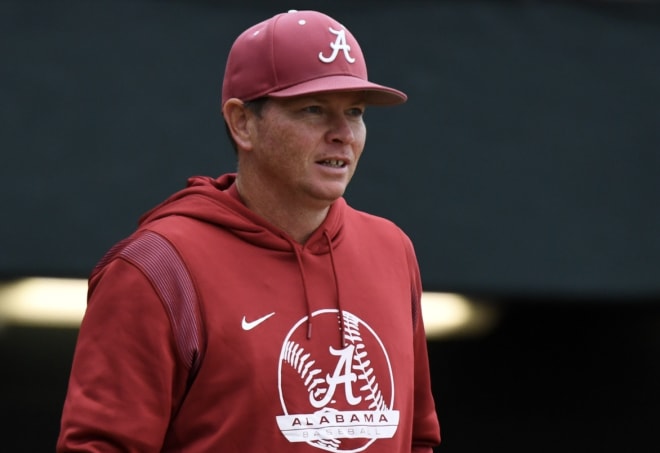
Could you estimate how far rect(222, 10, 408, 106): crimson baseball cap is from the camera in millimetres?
2482

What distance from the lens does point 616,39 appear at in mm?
4508

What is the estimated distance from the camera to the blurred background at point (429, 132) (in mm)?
4137

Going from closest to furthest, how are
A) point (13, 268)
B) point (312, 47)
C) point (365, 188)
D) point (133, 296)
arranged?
point (133, 296), point (312, 47), point (13, 268), point (365, 188)

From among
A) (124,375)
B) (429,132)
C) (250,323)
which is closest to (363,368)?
(250,323)

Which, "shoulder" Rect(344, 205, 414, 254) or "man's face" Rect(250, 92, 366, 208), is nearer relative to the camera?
"man's face" Rect(250, 92, 366, 208)

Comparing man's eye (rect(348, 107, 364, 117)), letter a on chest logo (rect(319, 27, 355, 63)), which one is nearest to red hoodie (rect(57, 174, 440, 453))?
man's eye (rect(348, 107, 364, 117))

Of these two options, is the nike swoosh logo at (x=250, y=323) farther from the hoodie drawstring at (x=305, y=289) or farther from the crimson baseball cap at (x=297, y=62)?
the crimson baseball cap at (x=297, y=62)

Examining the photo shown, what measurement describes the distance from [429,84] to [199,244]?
212 cm

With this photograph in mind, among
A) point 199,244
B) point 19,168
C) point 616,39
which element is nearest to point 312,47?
point 199,244

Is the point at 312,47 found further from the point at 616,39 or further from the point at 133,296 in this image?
the point at 616,39

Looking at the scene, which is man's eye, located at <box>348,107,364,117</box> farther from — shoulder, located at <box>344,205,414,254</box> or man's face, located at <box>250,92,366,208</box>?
shoulder, located at <box>344,205,414,254</box>

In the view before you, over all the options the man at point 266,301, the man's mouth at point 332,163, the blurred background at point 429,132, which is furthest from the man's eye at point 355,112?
the blurred background at point 429,132

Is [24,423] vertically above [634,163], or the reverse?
[634,163]

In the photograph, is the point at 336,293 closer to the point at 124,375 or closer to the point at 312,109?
the point at 312,109
